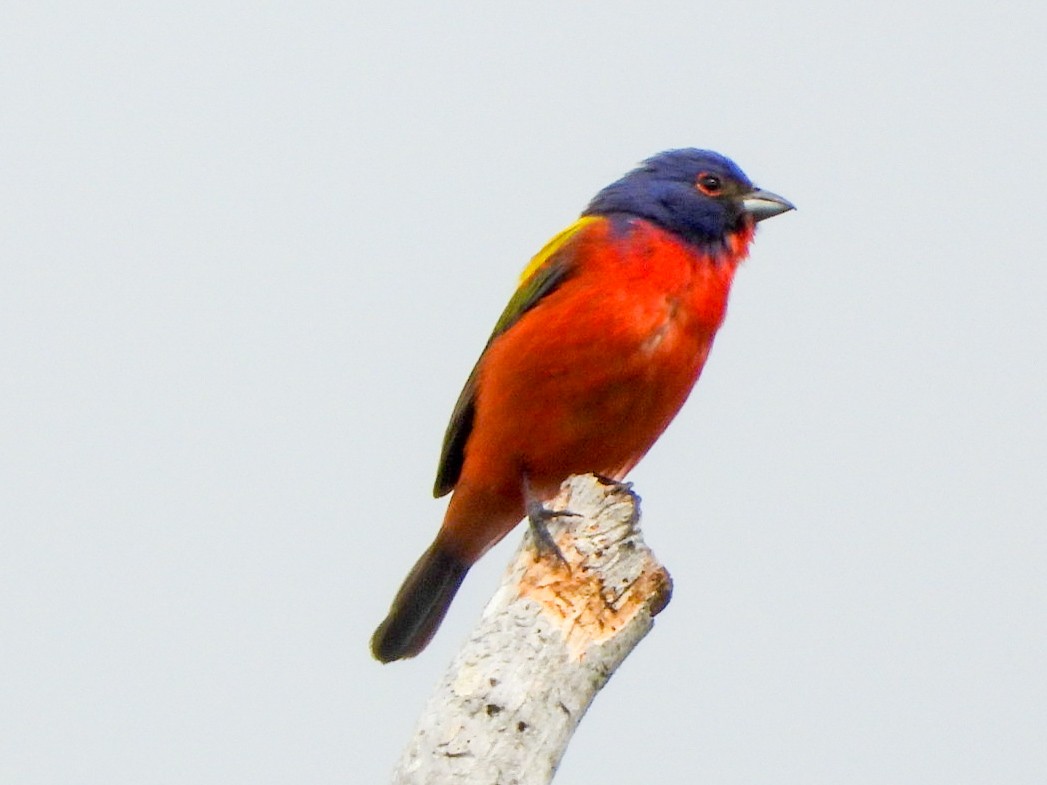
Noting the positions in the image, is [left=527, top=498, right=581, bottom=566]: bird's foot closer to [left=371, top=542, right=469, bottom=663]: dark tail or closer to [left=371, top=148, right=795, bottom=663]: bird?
[left=371, top=148, right=795, bottom=663]: bird

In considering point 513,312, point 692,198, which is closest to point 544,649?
point 513,312

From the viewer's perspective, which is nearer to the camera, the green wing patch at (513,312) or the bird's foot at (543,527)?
the bird's foot at (543,527)

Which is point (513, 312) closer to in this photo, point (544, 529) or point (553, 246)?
point (553, 246)

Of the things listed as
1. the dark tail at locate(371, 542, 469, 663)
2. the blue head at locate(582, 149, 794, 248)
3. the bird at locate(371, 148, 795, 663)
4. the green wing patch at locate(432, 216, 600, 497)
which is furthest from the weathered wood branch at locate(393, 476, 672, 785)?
the dark tail at locate(371, 542, 469, 663)

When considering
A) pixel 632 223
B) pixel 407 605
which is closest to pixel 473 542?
pixel 407 605

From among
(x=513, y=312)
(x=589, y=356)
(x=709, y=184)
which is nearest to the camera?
(x=589, y=356)

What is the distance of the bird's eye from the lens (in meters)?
8.18

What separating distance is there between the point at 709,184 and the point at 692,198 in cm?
21

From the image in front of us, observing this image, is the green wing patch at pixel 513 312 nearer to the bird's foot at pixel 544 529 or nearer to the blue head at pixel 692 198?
the blue head at pixel 692 198

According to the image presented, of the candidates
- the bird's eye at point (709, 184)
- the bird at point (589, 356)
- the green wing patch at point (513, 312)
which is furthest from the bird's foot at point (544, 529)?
the bird's eye at point (709, 184)

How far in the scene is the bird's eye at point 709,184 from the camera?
818 cm

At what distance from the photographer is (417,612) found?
8258 mm

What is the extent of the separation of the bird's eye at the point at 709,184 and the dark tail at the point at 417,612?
2225 mm

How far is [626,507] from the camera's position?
18.5ft
